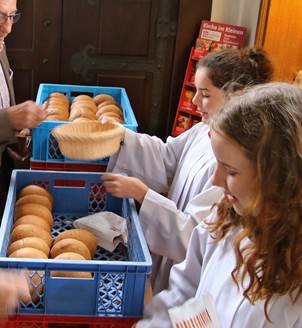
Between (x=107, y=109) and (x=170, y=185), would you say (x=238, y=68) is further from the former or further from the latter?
(x=107, y=109)

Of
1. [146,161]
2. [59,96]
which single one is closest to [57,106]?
[59,96]

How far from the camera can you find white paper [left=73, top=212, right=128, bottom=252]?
1.63 metres

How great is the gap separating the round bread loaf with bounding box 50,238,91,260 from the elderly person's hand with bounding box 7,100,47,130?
613 mm

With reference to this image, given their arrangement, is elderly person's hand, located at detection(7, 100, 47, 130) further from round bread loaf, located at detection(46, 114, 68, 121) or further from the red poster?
the red poster

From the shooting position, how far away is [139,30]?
333 centimetres

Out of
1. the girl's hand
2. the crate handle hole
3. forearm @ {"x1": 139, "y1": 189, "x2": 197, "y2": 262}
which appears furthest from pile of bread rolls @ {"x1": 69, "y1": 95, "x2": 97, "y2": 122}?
forearm @ {"x1": 139, "y1": 189, "x2": 197, "y2": 262}

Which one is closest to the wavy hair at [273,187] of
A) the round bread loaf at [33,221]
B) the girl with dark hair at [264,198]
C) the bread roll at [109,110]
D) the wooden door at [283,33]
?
the girl with dark hair at [264,198]

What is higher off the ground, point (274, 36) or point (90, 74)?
point (274, 36)

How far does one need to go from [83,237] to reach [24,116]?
1.96ft

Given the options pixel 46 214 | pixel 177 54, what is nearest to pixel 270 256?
pixel 46 214

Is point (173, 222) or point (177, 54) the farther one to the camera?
point (177, 54)

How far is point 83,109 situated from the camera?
2.33 meters

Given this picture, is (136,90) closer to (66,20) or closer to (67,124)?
(66,20)

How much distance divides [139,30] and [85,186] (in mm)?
1736
